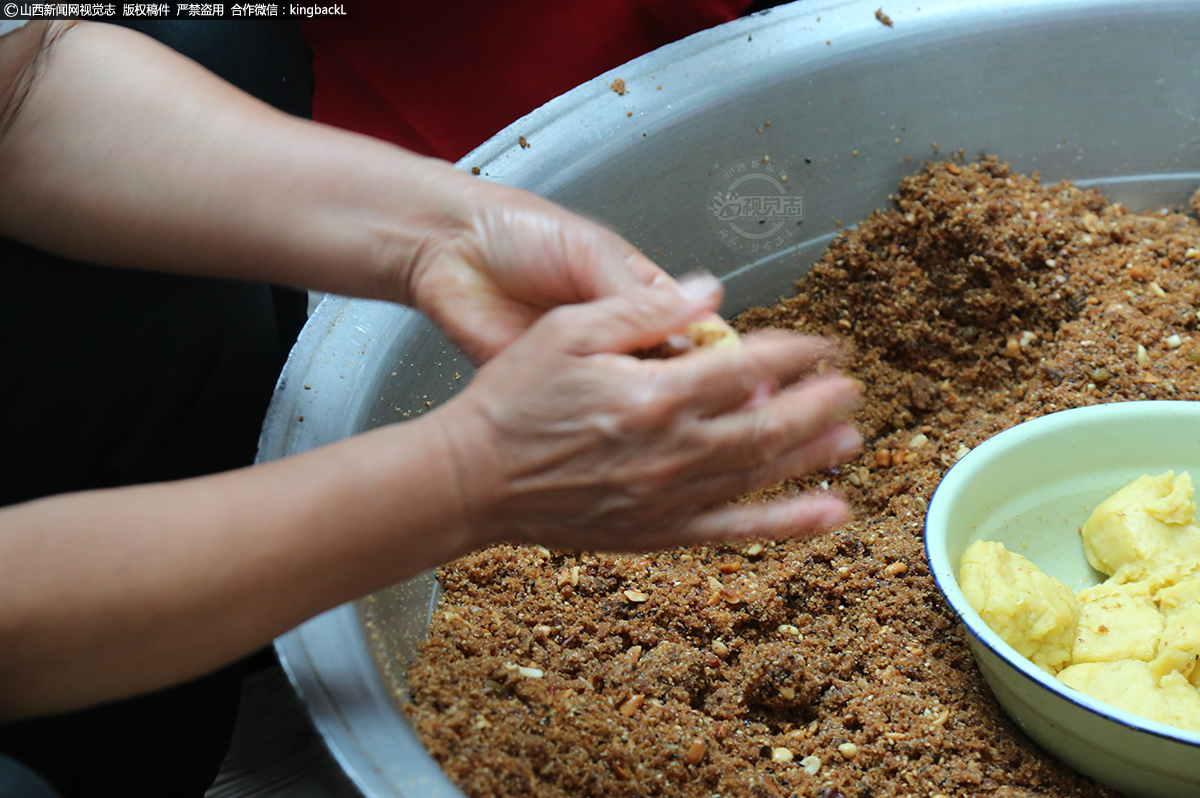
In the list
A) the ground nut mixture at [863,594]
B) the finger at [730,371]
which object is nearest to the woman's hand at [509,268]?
the finger at [730,371]

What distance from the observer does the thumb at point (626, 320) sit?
627 millimetres

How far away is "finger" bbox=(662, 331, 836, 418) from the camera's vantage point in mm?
626

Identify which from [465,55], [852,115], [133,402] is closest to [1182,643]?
[852,115]

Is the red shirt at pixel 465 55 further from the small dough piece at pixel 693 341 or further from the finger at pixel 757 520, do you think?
the finger at pixel 757 520

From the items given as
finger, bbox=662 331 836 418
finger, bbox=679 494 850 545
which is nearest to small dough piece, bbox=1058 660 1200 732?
finger, bbox=679 494 850 545

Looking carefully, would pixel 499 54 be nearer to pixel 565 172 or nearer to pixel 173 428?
pixel 565 172

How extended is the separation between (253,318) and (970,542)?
0.91m

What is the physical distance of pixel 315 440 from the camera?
932 mm

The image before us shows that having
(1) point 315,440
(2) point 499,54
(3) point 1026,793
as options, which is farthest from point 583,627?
(2) point 499,54

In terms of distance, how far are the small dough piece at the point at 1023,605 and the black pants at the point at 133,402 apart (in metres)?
0.87

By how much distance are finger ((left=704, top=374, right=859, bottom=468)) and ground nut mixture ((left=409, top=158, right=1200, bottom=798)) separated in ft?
1.15

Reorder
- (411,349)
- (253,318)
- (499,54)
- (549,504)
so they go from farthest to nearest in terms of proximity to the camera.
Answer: (499,54)
(253,318)
(411,349)
(549,504)

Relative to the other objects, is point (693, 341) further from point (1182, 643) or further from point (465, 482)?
point (1182, 643)

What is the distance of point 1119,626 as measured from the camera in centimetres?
88
